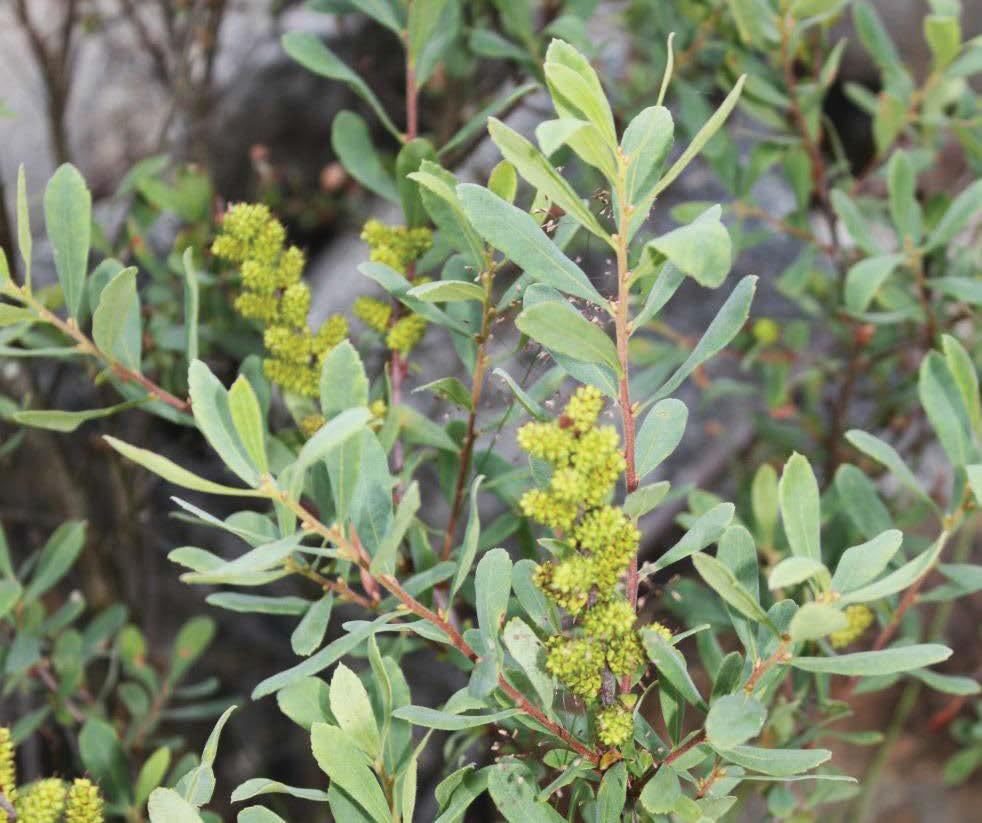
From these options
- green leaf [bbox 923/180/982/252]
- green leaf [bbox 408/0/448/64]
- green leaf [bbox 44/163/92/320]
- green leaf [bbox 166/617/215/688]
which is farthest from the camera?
green leaf [bbox 166/617/215/688]

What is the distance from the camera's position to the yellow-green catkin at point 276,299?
1.99 feet

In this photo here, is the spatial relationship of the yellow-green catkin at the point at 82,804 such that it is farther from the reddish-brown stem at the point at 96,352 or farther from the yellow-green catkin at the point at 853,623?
the yellow-green catkin at the point at 853,623

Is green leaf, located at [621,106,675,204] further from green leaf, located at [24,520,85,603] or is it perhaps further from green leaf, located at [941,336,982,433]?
green leaf, located at [24,520,85,603]

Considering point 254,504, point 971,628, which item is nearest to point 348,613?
point 254,504

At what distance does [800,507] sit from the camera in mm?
441

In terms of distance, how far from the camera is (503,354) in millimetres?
607

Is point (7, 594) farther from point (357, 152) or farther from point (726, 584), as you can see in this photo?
point (726, 584)

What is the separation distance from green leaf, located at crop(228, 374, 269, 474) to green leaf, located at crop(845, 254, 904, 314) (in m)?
0.54

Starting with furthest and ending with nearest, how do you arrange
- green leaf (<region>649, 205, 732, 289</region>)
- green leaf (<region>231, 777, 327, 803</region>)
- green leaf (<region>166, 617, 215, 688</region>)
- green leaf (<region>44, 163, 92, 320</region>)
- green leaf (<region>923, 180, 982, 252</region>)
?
green leaf (<region>166, 617, 215, 688</region>), green leaf (<region>923, 180, 982, 252</region>), green leaf (<region>44, 163, 92, 320</region>), green leaf (<region>231, 777, 327, 803</region>), green leaf (<region>649, 205, 732, 289</region>)

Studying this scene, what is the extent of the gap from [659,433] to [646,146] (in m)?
0.14

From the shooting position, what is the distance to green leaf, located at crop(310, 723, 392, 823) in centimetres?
44

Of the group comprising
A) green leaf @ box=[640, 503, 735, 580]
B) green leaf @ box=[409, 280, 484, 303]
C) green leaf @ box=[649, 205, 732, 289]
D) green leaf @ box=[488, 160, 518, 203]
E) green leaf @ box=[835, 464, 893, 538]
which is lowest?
green leaf @ box=[835, 464, 893, 538]

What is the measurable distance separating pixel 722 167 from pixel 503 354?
49 centimetres

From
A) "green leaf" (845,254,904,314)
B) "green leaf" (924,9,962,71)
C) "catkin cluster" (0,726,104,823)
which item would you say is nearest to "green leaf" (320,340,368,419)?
"catkin cluster" (0,726,104,823)
